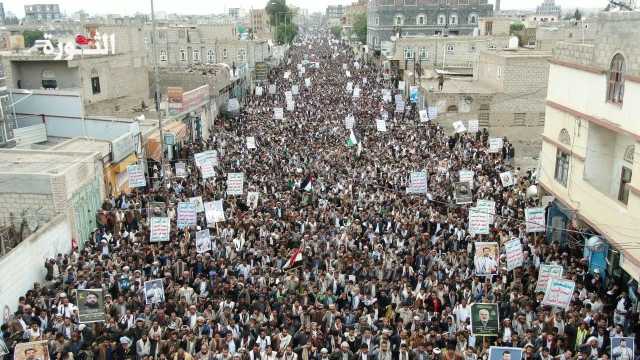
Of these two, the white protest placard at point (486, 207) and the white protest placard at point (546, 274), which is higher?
the white protest placard at point (486, 207)

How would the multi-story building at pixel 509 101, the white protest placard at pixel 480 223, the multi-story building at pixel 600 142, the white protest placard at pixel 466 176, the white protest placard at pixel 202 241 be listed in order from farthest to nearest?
the multi-story building at pixel 509 101
the white protest placard at pixel 466 176
the white protest placard at pixel 480 223
the white protest placard at pixel 202 241
the multi-story building at pixel 600 142

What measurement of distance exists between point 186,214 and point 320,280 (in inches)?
200

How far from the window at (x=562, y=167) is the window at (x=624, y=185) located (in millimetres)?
1813

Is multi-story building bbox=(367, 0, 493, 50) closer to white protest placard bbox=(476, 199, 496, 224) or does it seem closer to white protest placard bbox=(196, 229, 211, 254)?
white protest placard bbox=(476, 199, 496, 224)

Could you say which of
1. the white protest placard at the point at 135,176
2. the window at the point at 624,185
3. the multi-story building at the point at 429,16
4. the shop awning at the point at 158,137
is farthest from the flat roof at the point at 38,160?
the multi-story building at the point at 429,16

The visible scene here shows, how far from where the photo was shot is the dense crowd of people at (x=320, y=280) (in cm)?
1114

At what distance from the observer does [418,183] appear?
19.9 meters

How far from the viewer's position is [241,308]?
12719 mm

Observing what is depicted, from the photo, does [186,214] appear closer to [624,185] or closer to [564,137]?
[564,137]

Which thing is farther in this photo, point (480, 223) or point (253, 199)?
point (253, 199)

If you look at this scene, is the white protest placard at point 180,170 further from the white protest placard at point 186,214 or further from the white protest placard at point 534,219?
the white protest placard at point 534,219

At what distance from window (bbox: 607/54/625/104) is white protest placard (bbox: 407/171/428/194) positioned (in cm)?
620

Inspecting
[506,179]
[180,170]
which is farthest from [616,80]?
[180,170]

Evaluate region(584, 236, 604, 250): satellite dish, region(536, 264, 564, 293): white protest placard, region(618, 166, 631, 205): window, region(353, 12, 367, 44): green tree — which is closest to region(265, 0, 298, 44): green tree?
region(353, 12, 367, 44): green tree
